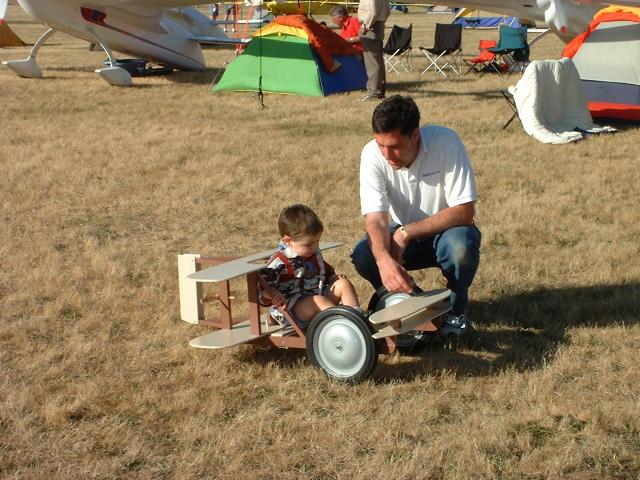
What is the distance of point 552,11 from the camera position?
1149cm

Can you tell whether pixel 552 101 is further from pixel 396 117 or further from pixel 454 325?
pixel 396 117

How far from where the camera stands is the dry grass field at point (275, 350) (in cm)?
319

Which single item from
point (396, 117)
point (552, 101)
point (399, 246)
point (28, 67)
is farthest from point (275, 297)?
point (28, 67)

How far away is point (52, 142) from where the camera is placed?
9.45m

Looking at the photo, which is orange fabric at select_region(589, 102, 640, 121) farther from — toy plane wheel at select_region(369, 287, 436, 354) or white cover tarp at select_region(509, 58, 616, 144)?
toy plane wheel at select_region(369, 287, 436, 354)

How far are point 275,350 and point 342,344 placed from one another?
1.96 feet

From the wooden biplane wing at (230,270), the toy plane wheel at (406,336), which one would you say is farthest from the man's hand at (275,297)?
the toy plane wheel at (406,336)

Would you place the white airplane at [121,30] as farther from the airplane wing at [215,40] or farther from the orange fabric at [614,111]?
the orange fabric at [614,111]

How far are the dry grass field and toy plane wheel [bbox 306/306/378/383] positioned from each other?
2.7 inches

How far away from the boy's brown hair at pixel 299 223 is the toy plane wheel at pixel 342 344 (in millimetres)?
410

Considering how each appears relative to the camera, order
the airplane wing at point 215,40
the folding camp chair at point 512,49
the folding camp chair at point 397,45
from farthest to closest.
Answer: the airplane wing at point 215,40
the folding camp chair at point 397,45
the folding camp chair at point 512,49

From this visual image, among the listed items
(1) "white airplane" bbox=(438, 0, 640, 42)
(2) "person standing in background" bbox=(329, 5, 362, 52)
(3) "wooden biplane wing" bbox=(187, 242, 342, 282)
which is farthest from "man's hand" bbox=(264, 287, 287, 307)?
(2) "person standing in background" bbox=(329, 5, 362, 52)

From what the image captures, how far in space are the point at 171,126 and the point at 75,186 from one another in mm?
2937

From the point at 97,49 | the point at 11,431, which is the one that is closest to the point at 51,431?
the point at 11,431
